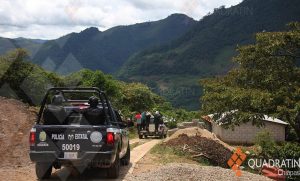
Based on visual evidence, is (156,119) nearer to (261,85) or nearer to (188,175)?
(261,85)

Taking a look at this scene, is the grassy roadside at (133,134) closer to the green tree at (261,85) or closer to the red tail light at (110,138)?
the green tree at (261,85)

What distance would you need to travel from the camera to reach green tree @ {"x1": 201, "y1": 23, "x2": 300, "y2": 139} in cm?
2120

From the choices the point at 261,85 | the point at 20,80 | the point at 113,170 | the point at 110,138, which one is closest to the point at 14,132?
the point at 113,170

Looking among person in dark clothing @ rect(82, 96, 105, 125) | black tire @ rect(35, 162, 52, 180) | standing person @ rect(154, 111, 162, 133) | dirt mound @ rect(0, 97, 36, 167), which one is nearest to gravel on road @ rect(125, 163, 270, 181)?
person in dark clothing @ rect(82, 96, 105, 125)

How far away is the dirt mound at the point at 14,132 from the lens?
14.1 m

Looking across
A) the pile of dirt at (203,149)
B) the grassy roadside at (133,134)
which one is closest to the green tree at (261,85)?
the pile of dirt at (203,149)

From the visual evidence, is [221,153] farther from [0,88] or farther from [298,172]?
[0,88]

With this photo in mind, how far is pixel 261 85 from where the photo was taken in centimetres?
2389

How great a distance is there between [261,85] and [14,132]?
13394mm

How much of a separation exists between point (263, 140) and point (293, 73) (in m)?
8.62

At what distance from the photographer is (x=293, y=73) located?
2355 cm

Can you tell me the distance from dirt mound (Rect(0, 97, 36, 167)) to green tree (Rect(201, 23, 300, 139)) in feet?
32.8

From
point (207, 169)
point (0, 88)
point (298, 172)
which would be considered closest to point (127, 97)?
point (0, 88)

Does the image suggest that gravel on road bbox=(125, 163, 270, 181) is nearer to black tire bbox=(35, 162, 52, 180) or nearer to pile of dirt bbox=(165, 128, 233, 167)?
black tire bbox=(35, 162, 52, 180)
